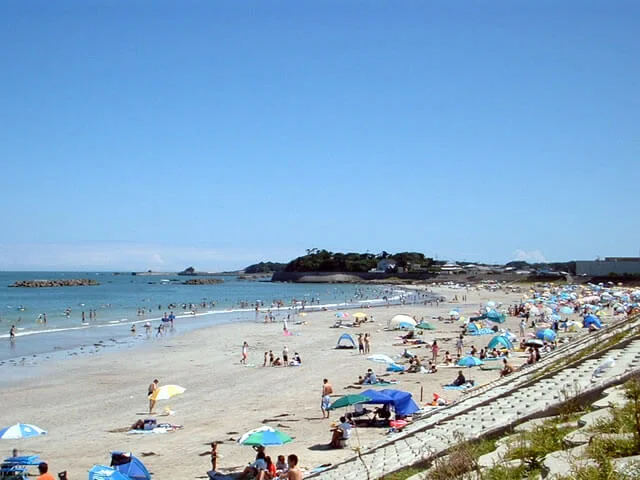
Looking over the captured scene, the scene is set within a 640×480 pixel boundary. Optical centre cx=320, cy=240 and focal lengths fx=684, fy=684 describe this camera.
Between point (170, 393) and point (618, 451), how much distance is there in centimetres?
1735

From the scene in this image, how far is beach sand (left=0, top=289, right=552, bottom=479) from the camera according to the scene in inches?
656

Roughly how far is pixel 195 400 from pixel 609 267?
120946 millimetres

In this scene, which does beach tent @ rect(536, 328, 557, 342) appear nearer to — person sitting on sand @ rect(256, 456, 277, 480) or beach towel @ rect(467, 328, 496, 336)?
beach towel @ rect(467, 328, 496, 336)

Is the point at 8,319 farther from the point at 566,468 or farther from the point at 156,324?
the point at 566,468

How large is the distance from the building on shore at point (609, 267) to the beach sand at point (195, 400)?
91.7 m

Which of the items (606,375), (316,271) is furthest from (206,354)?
(316,271)

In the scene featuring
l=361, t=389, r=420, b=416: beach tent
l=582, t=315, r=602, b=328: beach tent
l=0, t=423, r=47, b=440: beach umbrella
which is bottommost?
l=0, t=423, r=47, b=440: beach umbrella

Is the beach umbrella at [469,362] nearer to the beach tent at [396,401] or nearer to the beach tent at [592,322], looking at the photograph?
the beach tent at [396,401]

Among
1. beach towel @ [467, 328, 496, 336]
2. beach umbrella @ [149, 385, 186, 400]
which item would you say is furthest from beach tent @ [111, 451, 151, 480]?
beach towel @ [467, 328, 496, 336]

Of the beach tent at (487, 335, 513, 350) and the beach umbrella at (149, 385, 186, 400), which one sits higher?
the beach tent at (487, 335, 513, 350)

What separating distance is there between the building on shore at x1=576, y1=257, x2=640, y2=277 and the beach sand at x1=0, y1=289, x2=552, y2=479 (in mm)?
91698

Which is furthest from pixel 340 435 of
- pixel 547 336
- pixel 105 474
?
pixel 547 336

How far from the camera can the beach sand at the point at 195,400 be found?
1666 centimetres

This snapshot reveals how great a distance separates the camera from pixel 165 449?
1719cm
